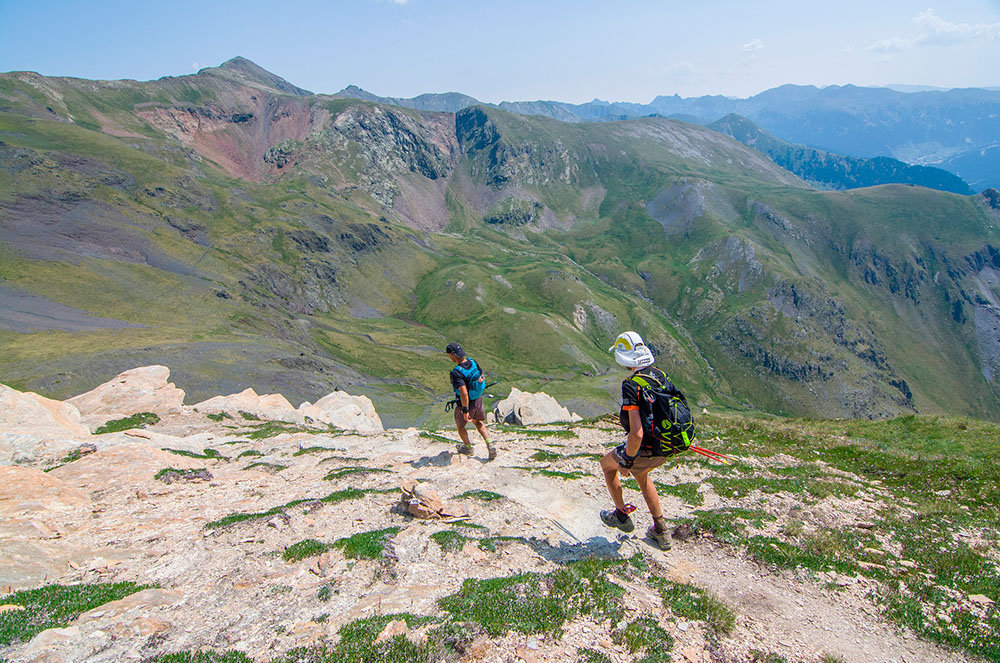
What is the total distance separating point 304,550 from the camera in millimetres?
13281

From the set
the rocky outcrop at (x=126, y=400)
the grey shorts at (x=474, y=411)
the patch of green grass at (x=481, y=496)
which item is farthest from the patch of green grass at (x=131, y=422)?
the patch of green grass at (x=481, y=496)

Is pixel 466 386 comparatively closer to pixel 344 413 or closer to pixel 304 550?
pixel 304 550

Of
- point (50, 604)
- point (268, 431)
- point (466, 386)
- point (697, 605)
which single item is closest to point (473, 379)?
point (466, 386)

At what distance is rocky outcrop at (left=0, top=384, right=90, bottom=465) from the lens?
73.4ft

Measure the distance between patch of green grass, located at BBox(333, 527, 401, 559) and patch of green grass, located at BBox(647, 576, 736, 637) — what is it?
768 cm

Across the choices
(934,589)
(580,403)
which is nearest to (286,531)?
(934,589)

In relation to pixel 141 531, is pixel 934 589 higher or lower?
higher

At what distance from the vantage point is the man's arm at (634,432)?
446 inches

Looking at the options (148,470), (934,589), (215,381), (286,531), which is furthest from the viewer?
(215,381)

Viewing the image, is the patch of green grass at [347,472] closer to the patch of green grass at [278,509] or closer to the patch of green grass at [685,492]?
the patch of green grass at [278,509]

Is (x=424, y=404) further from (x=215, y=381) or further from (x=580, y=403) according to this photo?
(x=215, y=381)

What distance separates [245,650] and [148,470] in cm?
1575

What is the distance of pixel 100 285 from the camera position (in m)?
140

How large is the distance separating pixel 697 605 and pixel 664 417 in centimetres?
427
